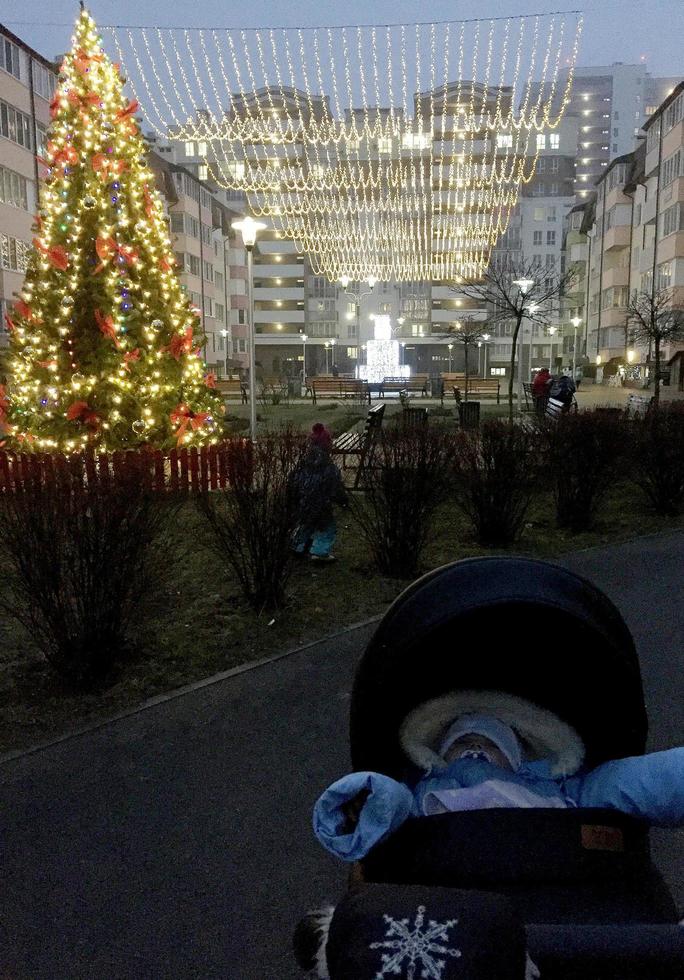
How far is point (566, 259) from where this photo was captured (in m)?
84.8

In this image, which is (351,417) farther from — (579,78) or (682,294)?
(579,78)

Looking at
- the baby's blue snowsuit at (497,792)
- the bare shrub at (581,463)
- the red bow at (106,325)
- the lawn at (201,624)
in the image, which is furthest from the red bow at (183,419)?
the baby's blue snowsuit at (497,792)

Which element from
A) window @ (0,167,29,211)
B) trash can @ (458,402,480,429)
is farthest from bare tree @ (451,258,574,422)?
window @ (0,167,29,211)

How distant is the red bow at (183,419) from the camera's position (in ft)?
38.5

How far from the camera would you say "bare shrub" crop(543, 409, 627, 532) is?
965 centimetres

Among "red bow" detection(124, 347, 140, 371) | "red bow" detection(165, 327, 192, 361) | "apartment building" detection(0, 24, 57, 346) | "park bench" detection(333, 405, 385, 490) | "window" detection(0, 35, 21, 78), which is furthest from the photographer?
"apartment building" detection(0, 24, 57, 346)

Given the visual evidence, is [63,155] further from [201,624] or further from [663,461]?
[663,461]

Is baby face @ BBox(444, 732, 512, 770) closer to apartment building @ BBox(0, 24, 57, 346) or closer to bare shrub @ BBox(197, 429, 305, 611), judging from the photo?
bare shrub @ BBox(197, 429, 305, 611)

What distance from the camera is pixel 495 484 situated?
8.76 m

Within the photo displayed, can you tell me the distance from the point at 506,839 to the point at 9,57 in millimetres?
42127

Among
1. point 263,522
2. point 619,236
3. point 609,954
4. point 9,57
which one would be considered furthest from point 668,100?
point 609,954

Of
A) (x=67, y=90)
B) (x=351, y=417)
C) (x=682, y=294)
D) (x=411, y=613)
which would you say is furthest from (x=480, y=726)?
(x=682, y=294)

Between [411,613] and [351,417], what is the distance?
22.1 metres

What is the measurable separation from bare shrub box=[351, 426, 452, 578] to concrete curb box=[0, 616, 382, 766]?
137 cm
